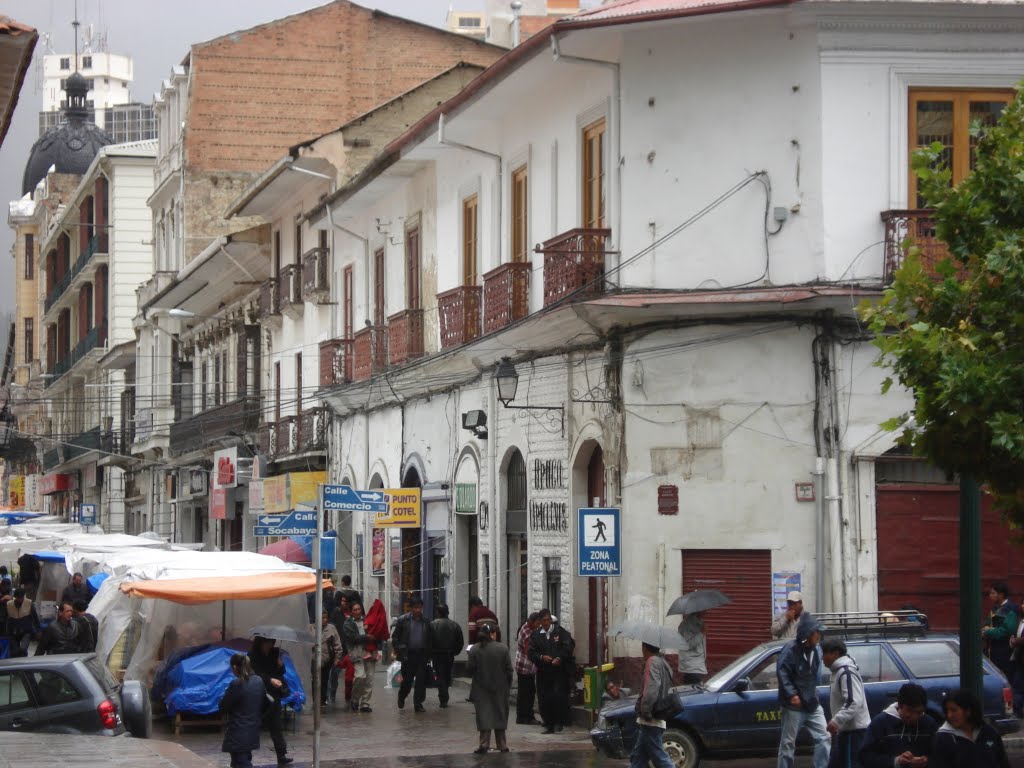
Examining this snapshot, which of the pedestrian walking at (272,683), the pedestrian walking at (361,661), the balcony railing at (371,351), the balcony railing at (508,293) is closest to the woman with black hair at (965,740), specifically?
the pedestrian walking at (272,683)

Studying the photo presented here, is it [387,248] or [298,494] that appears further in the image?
[298,494]

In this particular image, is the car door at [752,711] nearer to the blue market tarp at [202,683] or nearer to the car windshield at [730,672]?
the car windshield at [730,672]

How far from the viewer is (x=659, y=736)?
15266 millimetres

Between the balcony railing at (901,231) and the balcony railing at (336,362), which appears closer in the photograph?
the balcony railing at (901,231)

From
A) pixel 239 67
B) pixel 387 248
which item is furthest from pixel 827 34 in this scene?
pixel 239 67

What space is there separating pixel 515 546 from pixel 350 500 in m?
7.01

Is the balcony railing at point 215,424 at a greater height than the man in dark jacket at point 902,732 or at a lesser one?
greater

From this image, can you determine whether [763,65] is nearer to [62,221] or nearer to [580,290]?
[580,290]

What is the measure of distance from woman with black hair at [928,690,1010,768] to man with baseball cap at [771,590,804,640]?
8.11 m

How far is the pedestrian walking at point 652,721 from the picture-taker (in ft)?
50.0

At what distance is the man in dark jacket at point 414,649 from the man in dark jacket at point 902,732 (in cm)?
1283

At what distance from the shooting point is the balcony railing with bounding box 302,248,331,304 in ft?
116

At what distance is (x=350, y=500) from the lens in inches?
746

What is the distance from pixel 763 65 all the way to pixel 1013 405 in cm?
1059
